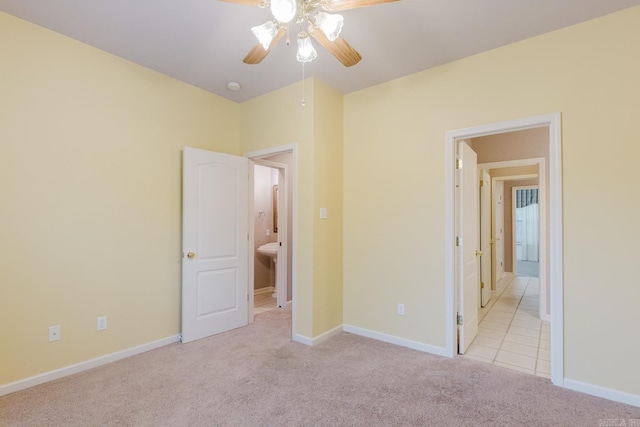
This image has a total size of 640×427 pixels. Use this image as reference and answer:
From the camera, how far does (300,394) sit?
2223 millimetres

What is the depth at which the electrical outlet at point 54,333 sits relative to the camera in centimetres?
241

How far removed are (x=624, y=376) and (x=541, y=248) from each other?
7.57 ft

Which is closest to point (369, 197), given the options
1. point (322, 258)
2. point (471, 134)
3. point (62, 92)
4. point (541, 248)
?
point (322, 258)

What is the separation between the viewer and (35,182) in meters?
2.35

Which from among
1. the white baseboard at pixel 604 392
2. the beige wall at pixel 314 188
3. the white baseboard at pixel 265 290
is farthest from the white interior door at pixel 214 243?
the white baseboard at pixel 604 392

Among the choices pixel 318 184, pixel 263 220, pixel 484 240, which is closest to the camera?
pixel 318 184

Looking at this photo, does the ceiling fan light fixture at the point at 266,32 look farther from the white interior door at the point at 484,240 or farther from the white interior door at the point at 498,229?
the white interior door at the point at 498,229

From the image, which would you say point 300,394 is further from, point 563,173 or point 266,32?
point 563,173

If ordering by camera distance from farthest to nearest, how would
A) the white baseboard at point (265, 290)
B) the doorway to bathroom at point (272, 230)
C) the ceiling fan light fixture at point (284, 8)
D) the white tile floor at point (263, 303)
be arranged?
1. the white baseboard at point (265, 290)
2. the white tile floor at point (263, 303)
3. the doorway to bathroom at point (272, 230)
4. the ceiling fan light fixture at point (284, 8)

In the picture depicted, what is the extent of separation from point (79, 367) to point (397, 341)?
2.88 meters

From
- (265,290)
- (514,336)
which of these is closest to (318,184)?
(514,336)

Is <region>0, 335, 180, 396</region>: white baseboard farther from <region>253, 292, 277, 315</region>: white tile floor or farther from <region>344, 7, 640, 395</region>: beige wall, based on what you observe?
<region>344, 7, 640, 395</region>: beige wall

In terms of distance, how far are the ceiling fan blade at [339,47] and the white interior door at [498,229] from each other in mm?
4773

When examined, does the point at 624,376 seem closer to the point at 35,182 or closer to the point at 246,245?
the point at 246,245
